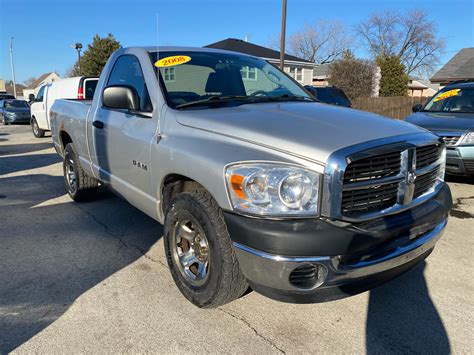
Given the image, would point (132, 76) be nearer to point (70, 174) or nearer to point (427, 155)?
point (70, 174)

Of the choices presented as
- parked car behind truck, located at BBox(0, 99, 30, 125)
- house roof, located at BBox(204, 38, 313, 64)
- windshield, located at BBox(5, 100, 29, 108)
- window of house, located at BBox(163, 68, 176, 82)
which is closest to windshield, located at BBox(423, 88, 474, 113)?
window of house, located at BBox(163, 68, 176, 82)

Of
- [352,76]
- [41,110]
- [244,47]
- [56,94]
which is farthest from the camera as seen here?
[244,47]

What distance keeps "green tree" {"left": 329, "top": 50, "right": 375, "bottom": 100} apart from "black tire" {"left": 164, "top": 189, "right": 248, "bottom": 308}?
76.6 feet

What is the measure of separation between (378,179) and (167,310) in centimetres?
173

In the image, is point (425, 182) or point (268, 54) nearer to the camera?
point (425, 182)

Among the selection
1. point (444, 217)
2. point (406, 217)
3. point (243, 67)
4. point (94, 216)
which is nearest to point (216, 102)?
point (243, 67)

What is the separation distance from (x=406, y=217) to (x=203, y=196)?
1.32 meters

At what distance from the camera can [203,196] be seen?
269cm

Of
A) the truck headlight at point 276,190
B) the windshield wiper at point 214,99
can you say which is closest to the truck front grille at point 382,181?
the truck headlight at point 276,190

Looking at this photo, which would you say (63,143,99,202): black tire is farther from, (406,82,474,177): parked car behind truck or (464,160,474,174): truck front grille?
(464,160,474,174): truck front grille

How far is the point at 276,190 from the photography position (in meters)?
2.30

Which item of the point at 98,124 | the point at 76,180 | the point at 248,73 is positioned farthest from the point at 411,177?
the point at 76,180

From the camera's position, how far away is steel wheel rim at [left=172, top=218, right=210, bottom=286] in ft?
9.27

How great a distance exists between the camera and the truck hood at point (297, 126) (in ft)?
7.87
